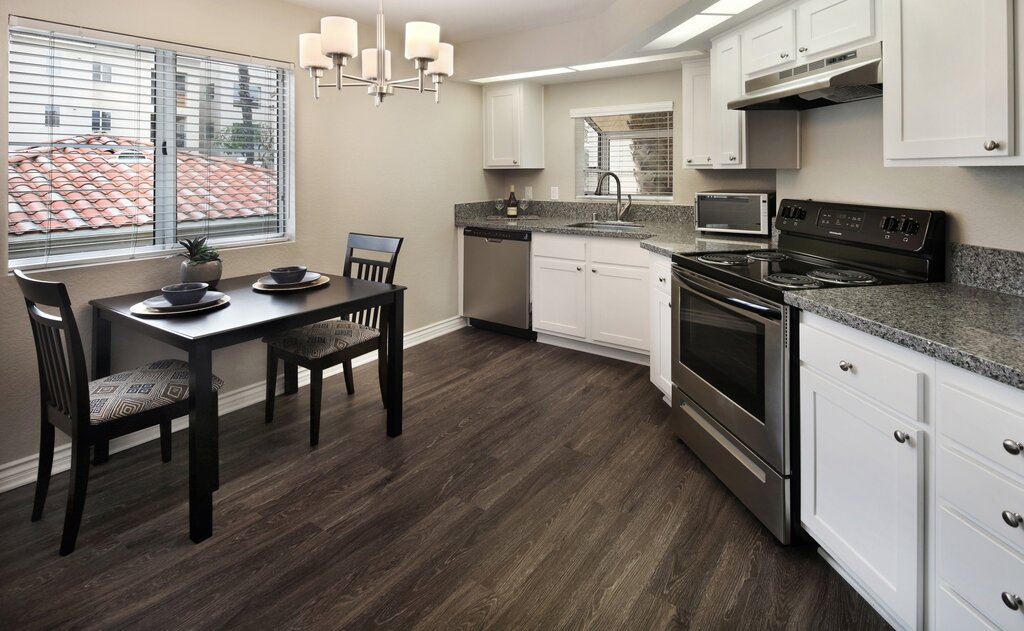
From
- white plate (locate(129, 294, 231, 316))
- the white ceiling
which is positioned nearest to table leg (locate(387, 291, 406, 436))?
white plate (locate(129, 294, 231, 316))

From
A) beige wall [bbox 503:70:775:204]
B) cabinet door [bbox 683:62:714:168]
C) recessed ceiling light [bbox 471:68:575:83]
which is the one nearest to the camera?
cabinet door [bbox 683:62:714:168]

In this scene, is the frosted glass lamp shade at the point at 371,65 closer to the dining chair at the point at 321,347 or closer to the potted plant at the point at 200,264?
the dining chair at the point at 321,347

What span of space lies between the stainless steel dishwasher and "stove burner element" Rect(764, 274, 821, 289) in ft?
8.51

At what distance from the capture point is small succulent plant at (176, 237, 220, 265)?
9.57ft

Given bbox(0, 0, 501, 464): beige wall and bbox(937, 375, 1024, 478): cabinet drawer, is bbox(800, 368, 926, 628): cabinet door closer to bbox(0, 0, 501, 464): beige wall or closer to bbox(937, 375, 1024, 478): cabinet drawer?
bbox(937, 375, 1024, 478): cabinet drawer

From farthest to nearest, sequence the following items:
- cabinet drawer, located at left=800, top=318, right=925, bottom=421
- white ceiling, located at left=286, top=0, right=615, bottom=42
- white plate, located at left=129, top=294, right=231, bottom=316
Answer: white ceiling, located at left=286, top=0, right=615, bottom=42, white plate, located at left=129, top=294, right=231, bottom=316, cabinet drawer, located at left=800, top=318, right=925, bottom=421

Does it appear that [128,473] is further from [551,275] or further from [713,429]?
[551,275]

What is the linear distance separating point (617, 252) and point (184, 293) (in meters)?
2.67

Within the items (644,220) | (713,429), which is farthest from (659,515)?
(644,220)

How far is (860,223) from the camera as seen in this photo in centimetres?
236

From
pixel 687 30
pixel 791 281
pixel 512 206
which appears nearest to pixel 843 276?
pixel 791 281

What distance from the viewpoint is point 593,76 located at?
4.64 metres

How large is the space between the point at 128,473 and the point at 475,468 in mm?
1525

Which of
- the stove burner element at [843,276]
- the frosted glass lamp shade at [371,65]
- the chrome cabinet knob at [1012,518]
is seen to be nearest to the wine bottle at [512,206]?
the frosted glass lamp shade at [371,65]
